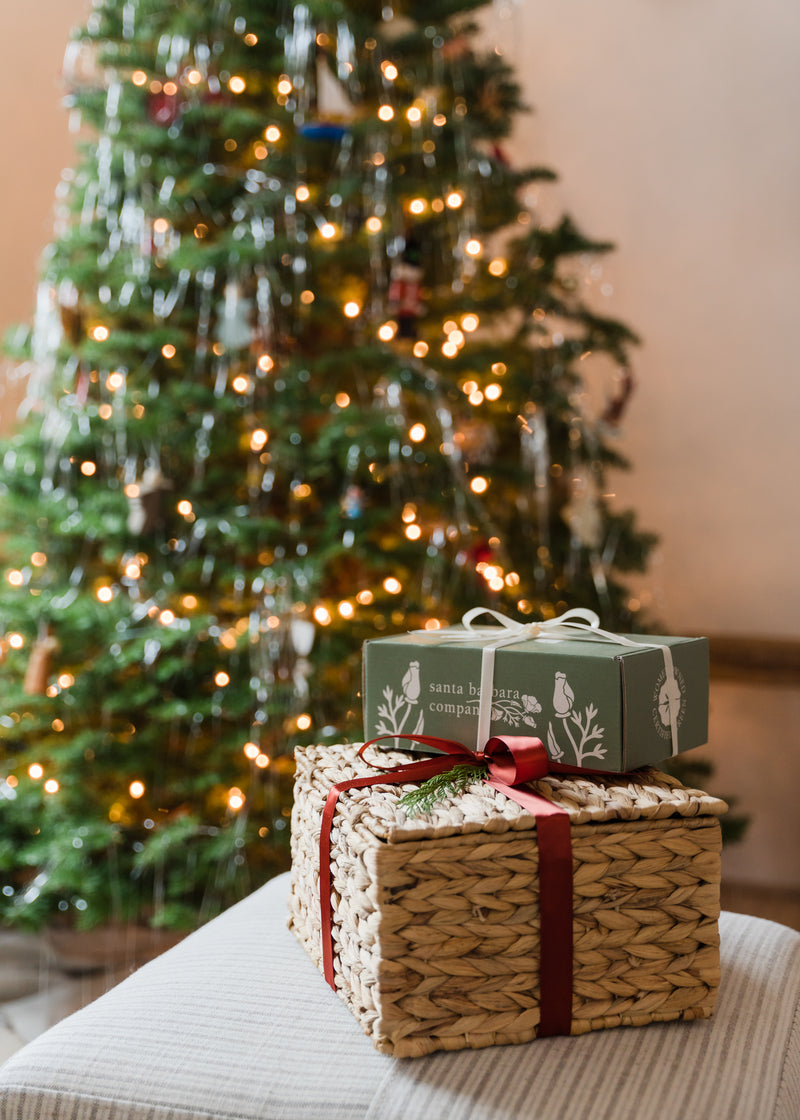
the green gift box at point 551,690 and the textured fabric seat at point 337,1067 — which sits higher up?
the green gift box at point 551,690

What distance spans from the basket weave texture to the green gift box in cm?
5

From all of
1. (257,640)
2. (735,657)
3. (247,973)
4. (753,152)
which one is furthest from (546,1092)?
(753,152)

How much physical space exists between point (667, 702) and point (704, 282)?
1.96 meters

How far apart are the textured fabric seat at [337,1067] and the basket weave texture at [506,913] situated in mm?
21

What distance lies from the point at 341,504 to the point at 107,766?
719mm

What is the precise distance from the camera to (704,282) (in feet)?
7.92

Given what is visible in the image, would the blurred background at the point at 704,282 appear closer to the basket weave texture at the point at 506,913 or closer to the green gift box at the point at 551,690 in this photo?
the green gift box at the point at 551,690

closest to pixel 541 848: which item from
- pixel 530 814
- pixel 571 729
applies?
pixel 530 814

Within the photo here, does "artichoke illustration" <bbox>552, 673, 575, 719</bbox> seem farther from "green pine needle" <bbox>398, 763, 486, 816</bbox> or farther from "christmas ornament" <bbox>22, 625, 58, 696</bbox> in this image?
"christmas ornament" <bbox>22, 625, 58, 696</bbox>

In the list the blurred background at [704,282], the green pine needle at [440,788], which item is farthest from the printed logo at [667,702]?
the blurred background at [704,282]

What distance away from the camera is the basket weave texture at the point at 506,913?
593mm

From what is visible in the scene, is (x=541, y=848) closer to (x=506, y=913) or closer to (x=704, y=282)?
(x=506, y=913)

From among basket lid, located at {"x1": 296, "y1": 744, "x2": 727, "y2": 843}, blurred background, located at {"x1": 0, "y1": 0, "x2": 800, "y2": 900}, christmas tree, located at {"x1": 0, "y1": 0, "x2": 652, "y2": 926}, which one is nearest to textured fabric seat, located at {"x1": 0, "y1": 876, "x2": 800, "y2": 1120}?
basket lid, located at {"x1": 296, "y1": 744, "x2": 727, "y2": 843}

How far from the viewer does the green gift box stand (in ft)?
2.30
